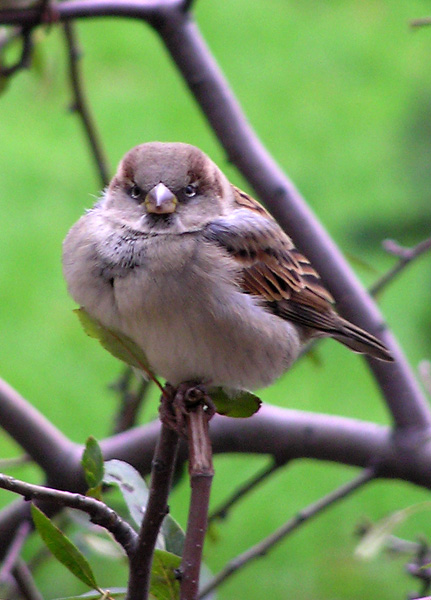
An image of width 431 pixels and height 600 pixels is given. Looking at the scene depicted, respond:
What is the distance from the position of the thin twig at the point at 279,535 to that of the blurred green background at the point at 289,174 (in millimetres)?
698

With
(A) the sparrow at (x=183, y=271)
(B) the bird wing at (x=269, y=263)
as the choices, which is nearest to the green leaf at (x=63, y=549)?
(A) the sparrow at (x=183, y=271)

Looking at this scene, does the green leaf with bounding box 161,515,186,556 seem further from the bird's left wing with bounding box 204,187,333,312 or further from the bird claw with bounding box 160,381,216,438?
the bird's left wing with bounding box 204,187,333,312

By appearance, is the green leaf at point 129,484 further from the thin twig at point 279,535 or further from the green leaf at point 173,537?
the thin twig at point 279,535

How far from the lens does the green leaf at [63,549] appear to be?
1.12 meters

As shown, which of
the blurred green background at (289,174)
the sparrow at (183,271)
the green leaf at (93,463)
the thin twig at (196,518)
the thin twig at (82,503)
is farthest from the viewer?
the blurred green background at (289,174)

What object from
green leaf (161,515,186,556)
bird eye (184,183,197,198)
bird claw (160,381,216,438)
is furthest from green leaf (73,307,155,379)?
bird eye (184,183,197,198)

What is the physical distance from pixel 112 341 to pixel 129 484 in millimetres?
227

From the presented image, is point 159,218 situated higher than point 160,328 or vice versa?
point 159,218

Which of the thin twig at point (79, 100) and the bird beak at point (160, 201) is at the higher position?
the thin twig at point (79, 100)

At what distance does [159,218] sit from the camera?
180 cm

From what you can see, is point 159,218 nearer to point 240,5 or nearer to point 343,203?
point 343,203

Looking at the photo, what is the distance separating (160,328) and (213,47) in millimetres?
6457

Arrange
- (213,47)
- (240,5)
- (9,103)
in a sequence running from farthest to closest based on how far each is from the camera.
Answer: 1. (240,5)
2. (213,47)
3. (9,103)

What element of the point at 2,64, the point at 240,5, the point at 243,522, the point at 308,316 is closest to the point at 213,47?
the point at 240,5
